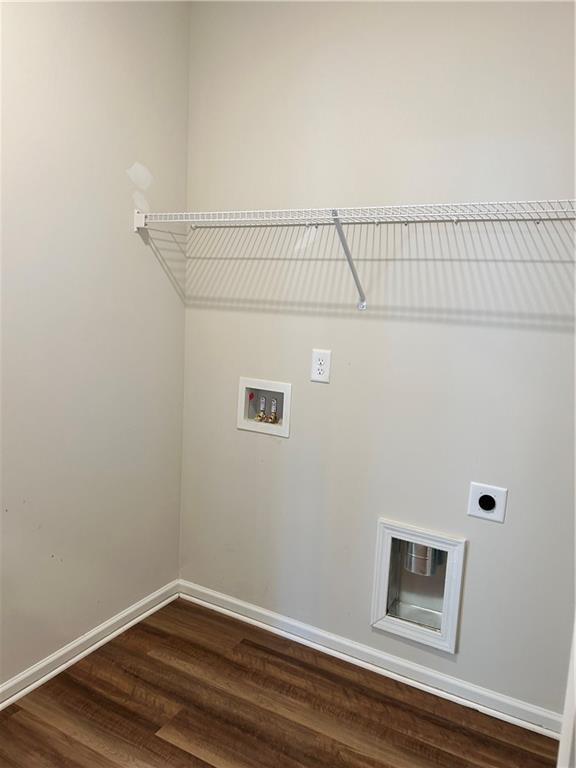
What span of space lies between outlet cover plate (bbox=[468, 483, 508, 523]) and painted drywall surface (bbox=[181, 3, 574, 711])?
3 cm

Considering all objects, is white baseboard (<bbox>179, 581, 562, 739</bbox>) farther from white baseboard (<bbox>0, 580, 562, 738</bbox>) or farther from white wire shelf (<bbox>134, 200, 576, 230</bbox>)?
white wire shelf (<bbox>134, 200, 576, 230</bbox>)

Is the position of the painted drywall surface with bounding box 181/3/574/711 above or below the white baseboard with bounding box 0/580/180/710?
above

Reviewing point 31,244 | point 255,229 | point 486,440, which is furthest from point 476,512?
point 31,244

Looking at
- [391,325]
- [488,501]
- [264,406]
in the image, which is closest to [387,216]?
[391,325]

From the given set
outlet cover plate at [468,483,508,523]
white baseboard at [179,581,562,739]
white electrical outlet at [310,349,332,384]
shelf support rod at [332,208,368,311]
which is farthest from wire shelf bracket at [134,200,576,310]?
white baseboard at [179,581,562,739]

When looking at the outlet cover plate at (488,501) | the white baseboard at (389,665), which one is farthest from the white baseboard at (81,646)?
the outlet cover plate at (488,501)

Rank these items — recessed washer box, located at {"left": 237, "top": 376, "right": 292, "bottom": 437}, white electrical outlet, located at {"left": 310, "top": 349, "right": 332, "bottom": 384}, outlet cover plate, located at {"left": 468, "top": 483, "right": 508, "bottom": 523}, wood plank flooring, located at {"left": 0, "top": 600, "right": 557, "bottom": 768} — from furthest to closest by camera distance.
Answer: recessed washer box, located at {"left": 237, "top": 376, "right": 292, "bottom": 437} < white electrical outlet, located at {"left": 310, "top": 349, "right": 332, "bottom": 384} < outlet cover plate, located at {"left": 468, "top": 483, "right": 508, "bottom": 523} < wood plank flooring, located at {"left": 0, "top": 600, "right": 557, "bottom": 768}

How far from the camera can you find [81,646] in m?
2.18

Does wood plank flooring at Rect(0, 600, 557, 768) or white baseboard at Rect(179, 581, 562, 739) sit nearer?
wood plank flooring at Rect(0, 600, 557, 768)

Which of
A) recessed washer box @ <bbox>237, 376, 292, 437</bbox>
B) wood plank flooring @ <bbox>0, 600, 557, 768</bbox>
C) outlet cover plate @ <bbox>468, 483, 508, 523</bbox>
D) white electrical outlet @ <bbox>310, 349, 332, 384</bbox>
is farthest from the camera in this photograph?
recessed washer box @ <bbox>237, 376, 292, 437</bbox>

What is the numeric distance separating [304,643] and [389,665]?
1.17 feet

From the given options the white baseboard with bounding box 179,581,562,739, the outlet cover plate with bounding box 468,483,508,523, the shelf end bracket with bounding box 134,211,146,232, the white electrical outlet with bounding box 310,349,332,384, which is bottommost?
the white baseboard with bounding box 179,581,562,739

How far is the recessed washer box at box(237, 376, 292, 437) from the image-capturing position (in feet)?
7.55

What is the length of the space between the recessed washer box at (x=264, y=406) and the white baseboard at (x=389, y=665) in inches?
31.2
